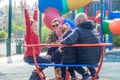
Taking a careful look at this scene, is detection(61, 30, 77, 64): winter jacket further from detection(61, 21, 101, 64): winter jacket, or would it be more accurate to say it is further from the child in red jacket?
the child in red jacket

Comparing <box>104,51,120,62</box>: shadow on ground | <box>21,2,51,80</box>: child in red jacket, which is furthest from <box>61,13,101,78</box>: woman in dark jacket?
<box>104,51,120,62</box>: shadow on ground

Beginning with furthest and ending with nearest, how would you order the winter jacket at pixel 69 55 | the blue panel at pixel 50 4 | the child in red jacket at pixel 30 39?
the blue panel at pixel 50 4, the child in red jacket at pixel 30 39, the winter jacket at pixel 69 55

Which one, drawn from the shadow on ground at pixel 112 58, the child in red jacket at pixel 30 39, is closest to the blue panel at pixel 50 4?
the shadow on ground at pixel 112 58

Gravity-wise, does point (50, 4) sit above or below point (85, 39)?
above

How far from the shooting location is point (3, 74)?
8.46 meters

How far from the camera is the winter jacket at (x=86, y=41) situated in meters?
5.33

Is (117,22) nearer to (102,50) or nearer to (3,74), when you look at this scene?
(3,74)

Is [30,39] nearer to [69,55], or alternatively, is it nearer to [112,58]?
[69,55]

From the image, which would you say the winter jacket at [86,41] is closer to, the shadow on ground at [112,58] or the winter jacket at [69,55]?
the winter jacket at [69,55]

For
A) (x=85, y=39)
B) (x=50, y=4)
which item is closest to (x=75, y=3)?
(x=50, y=4)

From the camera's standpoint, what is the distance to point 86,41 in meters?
5.38

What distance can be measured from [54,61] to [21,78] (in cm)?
185

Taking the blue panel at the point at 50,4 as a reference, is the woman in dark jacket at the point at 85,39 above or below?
below

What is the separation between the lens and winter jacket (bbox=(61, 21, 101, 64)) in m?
5.33
